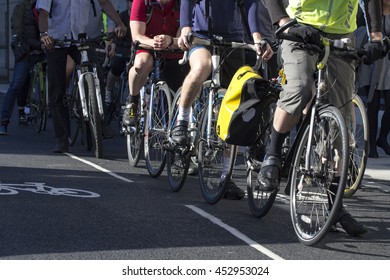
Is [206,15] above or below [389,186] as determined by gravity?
above

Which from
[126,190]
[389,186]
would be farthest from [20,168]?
[389,186]

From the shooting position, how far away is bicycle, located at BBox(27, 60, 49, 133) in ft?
48.4

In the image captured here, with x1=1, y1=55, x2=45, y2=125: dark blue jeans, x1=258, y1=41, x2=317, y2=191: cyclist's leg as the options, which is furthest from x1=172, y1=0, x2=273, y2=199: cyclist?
x1=1, y1=55, x2=45, y2=125: dark blue jeans

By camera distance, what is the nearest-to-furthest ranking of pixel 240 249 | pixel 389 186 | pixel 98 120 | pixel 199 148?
pixel 240 249 → pixel 199 148 → pixel 389 186 → pixel 98 120

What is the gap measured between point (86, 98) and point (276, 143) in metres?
4.86

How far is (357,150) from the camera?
871 centimetres

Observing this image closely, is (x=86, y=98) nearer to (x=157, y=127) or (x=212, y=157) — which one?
(x=157, y=127)

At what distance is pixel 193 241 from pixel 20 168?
3.93 meters

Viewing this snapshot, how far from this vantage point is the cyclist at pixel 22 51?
1475 cm

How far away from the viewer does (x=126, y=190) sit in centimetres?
898

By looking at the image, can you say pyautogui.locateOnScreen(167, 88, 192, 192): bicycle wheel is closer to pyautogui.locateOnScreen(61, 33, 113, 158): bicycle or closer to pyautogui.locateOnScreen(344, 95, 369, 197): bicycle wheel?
pyautogui.locateOnScreen(344, 95, 369, 197): bicycle wheel

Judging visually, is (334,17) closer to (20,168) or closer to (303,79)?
(303,79)

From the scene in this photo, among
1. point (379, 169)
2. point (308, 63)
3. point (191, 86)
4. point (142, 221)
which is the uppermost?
point (308, 63)

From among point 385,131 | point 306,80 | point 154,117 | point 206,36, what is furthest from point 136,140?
point 306,80
